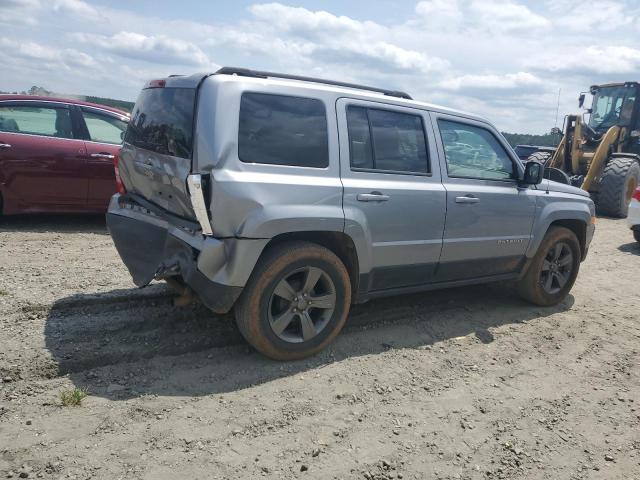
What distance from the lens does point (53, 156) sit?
22.4 ft

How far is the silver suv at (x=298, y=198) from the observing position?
338 centimetres

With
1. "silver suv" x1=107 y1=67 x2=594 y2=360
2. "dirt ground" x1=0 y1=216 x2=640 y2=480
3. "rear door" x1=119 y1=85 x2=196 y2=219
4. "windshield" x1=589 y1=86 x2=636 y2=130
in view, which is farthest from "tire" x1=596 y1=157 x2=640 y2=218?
"rear door" x1=119 y1=85 x2=196 y2=219

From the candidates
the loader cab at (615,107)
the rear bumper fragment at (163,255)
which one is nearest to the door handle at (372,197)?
the rear bumper fragment at (163,255)

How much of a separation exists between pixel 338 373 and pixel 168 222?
1.58m

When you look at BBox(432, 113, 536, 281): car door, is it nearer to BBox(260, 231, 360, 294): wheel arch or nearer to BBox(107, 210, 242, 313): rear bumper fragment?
BBox(260, 231, 360, 294): wheel arch

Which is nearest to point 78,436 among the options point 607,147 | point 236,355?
point 236,355

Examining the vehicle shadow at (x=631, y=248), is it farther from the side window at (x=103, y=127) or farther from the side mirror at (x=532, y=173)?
the side window at (x=103, y=127)

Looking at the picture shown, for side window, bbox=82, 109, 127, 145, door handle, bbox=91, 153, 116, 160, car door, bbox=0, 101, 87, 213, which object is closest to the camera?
car door, bbox=0, 101, 87, 213

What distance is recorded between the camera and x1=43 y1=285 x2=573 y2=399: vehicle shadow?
11.3 ft

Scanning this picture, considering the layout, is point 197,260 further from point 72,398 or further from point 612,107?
point 612,107

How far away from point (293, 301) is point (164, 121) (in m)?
1.56

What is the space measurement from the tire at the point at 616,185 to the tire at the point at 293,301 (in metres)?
10.4

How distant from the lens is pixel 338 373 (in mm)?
3736

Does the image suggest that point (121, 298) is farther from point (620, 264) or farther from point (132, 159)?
point (620, 264)
